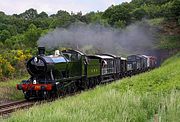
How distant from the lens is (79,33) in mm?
42406

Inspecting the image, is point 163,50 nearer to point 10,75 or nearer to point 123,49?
point 123,49

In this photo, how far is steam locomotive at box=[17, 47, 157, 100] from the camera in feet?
68.4

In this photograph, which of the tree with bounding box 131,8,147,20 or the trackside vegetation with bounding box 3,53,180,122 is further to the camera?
the tree with bounding box 131,8,147,20

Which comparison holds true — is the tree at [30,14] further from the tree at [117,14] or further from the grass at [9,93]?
the grass at [9,93]

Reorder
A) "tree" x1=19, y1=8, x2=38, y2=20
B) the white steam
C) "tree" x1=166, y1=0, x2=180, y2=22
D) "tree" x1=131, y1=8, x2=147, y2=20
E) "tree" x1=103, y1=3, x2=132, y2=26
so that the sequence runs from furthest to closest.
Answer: "tree" x1=19, y1=8, x2=38, y2=20 → "tree" x1=131, y1=8, x2=147, y2=20 → "tree" x1=103, y1=3, x2=132, y2=26 → "tree" x1=166, y1=0, x2=180, y2=22 → the white steam

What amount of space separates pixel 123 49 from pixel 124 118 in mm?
53459

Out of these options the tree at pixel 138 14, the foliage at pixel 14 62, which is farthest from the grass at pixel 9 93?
the tree at pixel 138 14

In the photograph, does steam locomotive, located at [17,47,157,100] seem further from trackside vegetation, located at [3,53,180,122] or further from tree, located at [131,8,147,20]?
tree, located at [131,8,147,20]

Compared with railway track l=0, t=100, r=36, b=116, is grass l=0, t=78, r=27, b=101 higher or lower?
higher

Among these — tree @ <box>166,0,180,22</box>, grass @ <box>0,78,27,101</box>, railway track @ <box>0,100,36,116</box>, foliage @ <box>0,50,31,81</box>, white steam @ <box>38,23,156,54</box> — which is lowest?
railway track @ <box>0,100,36,116</box>

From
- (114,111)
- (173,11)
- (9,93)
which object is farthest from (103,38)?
(114,111)

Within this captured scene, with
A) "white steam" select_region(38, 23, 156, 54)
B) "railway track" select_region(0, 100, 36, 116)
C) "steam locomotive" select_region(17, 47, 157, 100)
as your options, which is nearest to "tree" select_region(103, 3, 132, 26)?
"white steam" select_region(38, 23, 156, 54)

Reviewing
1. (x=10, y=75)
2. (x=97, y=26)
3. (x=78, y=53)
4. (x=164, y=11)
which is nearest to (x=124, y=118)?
(x=78, y=53)

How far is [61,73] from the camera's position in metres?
22.5
